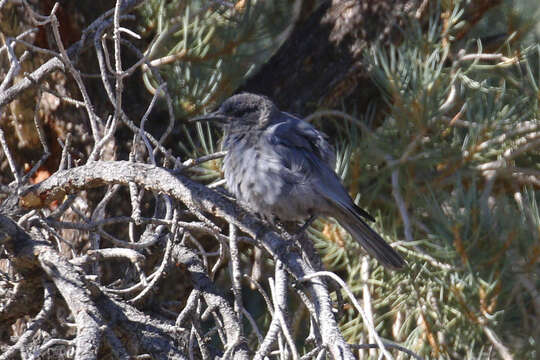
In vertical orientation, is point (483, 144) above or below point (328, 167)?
above

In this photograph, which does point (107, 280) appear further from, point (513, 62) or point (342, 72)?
point (513, 62)

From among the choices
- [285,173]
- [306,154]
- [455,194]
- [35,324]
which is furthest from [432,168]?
[35,324]

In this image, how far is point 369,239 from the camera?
2.55 m

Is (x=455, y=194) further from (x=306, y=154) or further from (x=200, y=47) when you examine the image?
(x=200, y=47)

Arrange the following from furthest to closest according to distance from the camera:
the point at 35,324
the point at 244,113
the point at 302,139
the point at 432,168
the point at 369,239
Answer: the point at 432,168 → the point at 244,113 → the point at 302,139 → the point at 369,239 → the point at 35,324

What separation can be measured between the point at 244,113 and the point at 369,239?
2.38ft

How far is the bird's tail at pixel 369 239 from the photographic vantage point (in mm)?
2473

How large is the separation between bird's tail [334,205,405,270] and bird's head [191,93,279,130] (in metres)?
0.51

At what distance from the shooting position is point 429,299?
2.60 metres

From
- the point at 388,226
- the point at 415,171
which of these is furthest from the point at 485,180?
the point at 388,226

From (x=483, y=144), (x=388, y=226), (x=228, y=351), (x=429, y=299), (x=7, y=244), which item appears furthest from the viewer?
(x=388, y=226)

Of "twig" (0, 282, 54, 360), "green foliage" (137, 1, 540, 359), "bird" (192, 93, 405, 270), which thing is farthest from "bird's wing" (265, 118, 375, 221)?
"twig" (0, 282, 54, 360)

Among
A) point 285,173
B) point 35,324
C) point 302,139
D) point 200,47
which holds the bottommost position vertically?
point 35,324

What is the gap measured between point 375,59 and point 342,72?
36 centimetres
